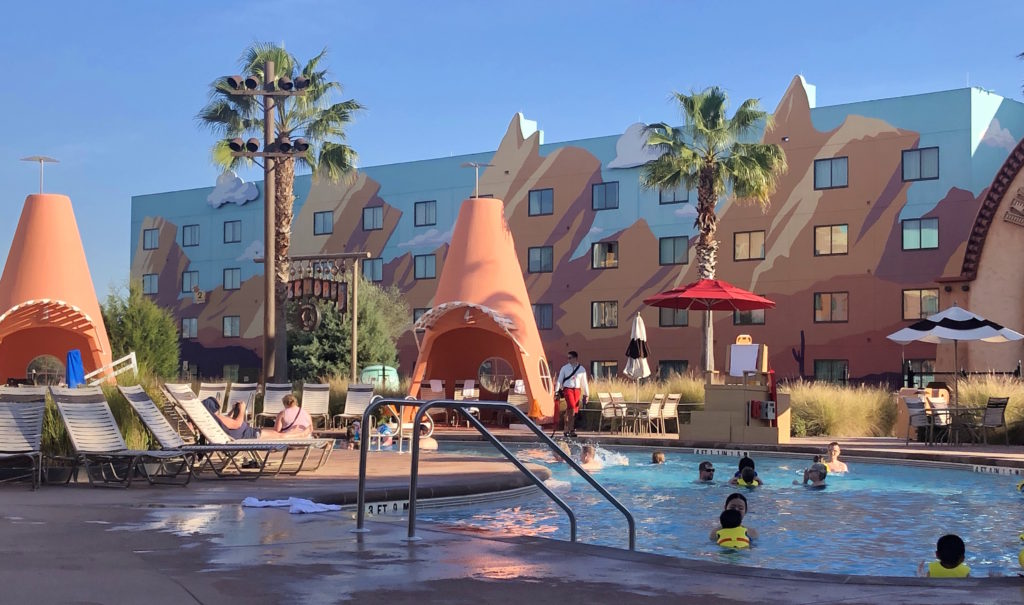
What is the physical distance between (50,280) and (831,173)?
85.8 feet

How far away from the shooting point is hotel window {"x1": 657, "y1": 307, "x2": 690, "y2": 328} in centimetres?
4338

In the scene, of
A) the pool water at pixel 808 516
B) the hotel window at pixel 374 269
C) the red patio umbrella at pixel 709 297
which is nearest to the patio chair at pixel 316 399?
the pool water at pixel 808 516

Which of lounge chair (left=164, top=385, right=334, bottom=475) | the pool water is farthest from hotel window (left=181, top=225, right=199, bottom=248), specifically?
lounge chair (left=164, top=385, right=334, bottom=475)

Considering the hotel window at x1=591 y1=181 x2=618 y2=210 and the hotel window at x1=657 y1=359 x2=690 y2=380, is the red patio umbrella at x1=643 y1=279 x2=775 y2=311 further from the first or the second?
the hotel window at x1=591 y1=181 x2=618 y2=210

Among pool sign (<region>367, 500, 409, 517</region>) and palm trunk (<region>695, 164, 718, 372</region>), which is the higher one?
palm trunk (<region>695, 164, 718, 372</region>)

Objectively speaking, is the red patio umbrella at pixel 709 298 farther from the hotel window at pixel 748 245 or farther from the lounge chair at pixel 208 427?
the hotel window at pixel 748 245

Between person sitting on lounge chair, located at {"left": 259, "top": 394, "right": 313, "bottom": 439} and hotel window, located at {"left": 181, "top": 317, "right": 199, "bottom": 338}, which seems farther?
hotel window, located at {"left": 181, "top": 317, "right": 199, "bottom": 338}

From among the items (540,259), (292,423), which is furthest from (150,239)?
(292,423)

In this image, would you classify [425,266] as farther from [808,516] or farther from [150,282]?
[808,516]

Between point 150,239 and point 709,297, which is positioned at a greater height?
point 150,239

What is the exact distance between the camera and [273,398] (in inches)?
842

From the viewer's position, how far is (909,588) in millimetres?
5777

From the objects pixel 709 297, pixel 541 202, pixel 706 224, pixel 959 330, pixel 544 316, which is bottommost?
pixel 959 330

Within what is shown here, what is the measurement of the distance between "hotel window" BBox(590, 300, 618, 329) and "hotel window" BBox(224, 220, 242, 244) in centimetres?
1958
